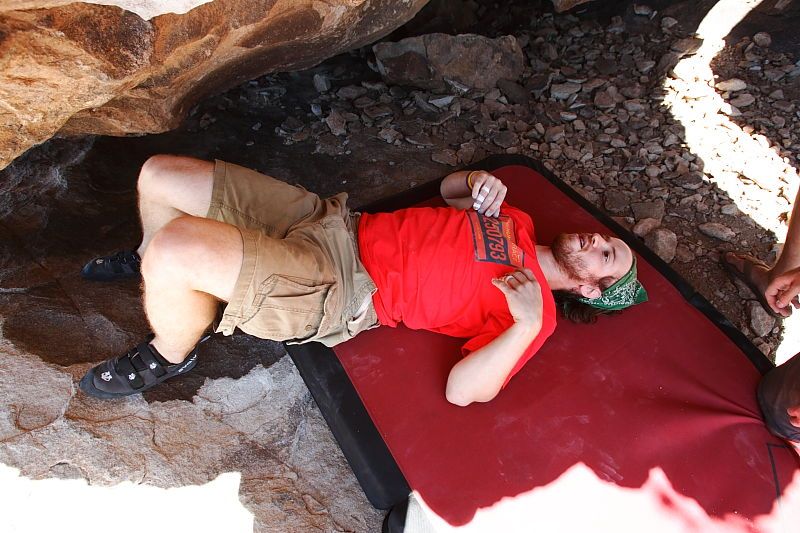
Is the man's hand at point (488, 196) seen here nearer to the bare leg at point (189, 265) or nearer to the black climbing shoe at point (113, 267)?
the bare leg at point (189, 265)

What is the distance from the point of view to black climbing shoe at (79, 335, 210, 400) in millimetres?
2434

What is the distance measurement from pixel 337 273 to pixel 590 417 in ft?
4.56

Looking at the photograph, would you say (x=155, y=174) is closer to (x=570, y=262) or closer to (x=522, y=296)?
(x=522, y=296)

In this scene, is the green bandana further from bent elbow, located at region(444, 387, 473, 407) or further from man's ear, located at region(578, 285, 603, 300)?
bent elbow, located at region(444, 387, 473, 407)

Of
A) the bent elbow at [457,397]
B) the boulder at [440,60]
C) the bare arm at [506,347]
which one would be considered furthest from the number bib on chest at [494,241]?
the boulder at [440,60]

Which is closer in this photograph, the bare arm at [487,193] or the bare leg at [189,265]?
the bare leg at [189,265]

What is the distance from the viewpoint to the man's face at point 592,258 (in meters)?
2.66

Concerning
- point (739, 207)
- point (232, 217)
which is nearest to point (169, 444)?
point (232, 217)

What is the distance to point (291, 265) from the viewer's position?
2.19 meters

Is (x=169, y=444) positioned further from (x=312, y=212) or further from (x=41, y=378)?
(x=312, y=212)

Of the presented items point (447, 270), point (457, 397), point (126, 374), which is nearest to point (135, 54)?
point (126, 374)

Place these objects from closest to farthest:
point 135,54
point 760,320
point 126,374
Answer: point 135,54 → point 126,374 → point 760,320

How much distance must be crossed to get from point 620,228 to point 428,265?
4.92 feet

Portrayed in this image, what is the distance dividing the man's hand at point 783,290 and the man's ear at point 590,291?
93 cm
